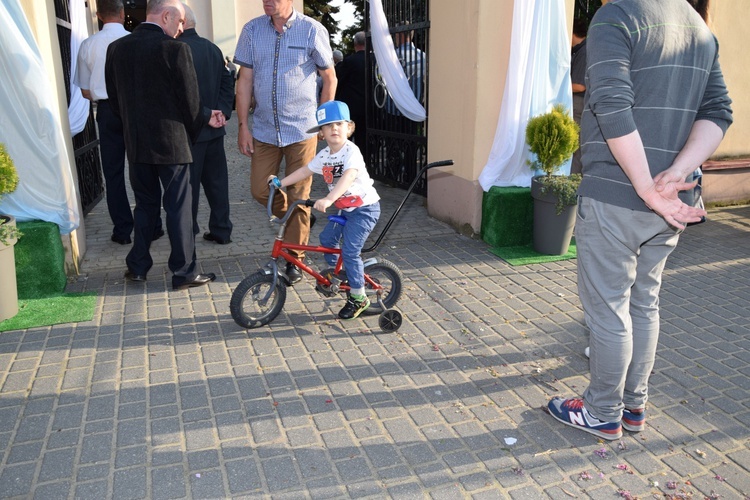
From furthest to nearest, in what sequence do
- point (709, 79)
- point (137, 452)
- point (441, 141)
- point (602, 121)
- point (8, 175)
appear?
point (441, 141), point (8, 175), point (137, 452), point (709, 79), point (602, 121)

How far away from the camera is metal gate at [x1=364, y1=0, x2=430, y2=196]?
25.1 ft

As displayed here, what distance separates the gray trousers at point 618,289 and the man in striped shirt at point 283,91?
8.95 feet

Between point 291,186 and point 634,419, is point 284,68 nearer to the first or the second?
point 291,186

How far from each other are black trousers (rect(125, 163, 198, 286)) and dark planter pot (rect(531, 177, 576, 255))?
3.08 metres

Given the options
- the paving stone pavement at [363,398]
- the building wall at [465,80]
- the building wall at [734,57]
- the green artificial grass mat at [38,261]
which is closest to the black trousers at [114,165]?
the building wall at [465,80]

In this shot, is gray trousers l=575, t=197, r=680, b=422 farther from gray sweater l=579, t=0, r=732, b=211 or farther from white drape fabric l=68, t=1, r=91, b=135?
white drape fabric l=68, t=1, r=91, b=135

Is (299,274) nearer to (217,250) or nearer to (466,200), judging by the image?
(217,250)

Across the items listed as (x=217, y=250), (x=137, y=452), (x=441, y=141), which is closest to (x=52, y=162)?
(x=217, y=250)

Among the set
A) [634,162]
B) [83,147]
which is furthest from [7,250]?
[634,162]

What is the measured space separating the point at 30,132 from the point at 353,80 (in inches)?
206

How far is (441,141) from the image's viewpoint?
6.86 m

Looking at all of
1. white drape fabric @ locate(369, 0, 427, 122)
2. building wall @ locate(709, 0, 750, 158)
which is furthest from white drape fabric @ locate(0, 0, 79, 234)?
building wall @ locate(709, 0, 750, 158)

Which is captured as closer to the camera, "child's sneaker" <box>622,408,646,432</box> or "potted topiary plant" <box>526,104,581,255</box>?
"child's sneaker" <box>622,408,646,432</box>

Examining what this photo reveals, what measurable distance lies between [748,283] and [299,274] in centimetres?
369
